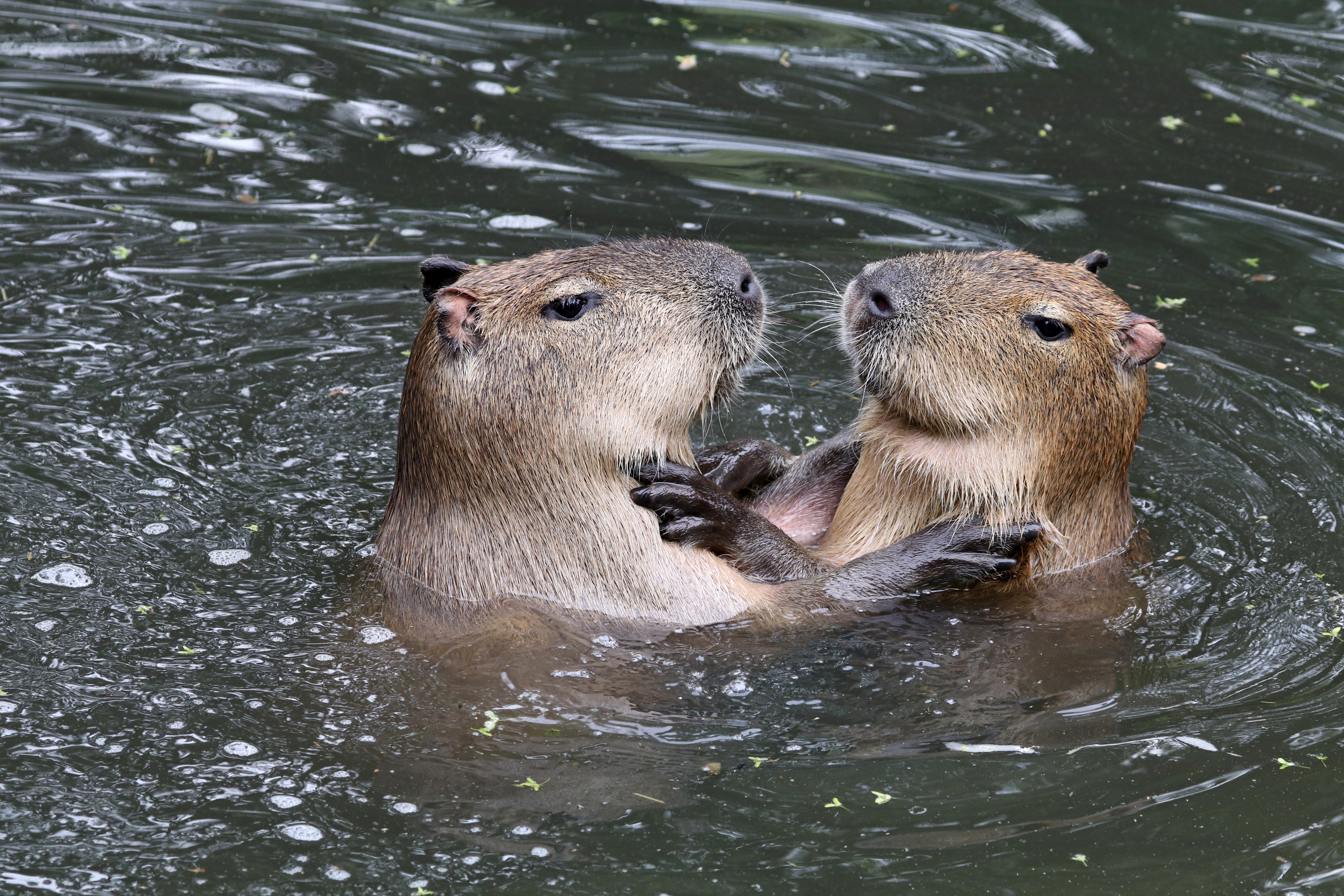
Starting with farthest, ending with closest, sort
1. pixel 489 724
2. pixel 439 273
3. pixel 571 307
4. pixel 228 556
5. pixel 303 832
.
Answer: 1. pixel 228 556
2. pixel 439 273
3. pixel 571 307
4. pixel 489 724
5. pixel 303 832

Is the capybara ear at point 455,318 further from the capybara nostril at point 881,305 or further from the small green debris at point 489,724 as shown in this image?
the capybara nostril at point 881,305

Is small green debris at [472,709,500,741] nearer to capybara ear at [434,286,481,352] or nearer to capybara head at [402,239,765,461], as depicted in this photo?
capybara head at [402,239,765,461]

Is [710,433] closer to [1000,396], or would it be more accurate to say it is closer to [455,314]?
[1000,396]

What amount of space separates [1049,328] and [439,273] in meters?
2.65

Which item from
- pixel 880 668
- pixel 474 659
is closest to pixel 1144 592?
pixel 880 668

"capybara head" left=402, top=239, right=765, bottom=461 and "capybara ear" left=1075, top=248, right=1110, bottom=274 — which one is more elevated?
"capybara ear" left=1075, top=248, right=1110, bottom=274

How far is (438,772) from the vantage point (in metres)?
5.30

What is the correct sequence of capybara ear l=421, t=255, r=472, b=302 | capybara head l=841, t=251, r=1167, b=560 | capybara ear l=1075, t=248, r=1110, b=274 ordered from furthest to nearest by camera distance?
capybara ear l=1075, t=248, r=1110, b=274 < capybara head l=841, t=251, r=1167, b=560 < capybara ear l=421, t=255, r=472, b=302

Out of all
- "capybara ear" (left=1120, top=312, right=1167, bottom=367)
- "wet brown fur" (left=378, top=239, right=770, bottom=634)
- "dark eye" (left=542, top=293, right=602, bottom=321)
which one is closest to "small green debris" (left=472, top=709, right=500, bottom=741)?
"wet brown fur" (left=378, top=239, right=770, bottom=634)

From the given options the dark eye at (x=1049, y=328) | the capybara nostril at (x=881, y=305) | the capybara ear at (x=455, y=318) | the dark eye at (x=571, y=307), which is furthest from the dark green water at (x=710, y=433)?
the capybara ear at (x=455, y=318)

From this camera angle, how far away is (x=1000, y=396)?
21.2ft

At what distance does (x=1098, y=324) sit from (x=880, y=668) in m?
1.81

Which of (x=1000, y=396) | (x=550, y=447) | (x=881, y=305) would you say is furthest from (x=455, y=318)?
(x=1000, y=396)

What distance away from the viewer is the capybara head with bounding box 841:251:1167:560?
6.46 meters
